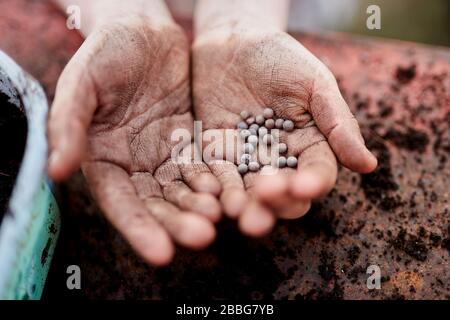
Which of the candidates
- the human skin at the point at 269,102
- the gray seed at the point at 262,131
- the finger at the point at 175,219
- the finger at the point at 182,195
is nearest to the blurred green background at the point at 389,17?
the human skin at the point at 269,102

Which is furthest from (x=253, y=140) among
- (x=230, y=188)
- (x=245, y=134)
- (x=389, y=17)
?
(x=389, y=17)

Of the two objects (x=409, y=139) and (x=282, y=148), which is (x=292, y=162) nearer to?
(x=282, y=148)

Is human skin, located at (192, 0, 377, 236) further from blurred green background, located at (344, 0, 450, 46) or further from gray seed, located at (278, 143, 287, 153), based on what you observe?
blurred green background, located at (344, 0, 450, 46)

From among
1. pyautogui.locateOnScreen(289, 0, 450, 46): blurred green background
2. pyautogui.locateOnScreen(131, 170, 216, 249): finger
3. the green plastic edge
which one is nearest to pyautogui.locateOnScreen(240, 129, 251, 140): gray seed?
pyautogui.locateOnScreen(131, 170, 216, 249): finger

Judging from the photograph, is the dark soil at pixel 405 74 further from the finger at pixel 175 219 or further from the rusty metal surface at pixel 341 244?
the finger at pixel 175 219

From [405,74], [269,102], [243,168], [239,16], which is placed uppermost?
[239,16]

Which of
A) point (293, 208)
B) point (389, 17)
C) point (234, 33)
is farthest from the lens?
point (389, 17)
